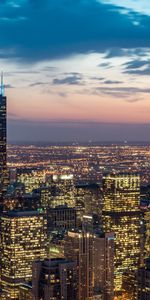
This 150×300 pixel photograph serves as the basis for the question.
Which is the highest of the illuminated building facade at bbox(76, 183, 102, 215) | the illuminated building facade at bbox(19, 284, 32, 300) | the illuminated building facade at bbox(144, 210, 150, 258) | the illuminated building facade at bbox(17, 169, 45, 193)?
the illuminated building facade at bbox(17, 169, 45, 193)

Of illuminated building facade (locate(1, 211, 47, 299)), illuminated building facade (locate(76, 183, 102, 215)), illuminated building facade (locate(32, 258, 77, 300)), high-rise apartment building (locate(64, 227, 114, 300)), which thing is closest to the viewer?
illuminated building facade (locate(32, 258, 77, 300))

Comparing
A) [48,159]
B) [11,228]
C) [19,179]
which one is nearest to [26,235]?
[11,228]

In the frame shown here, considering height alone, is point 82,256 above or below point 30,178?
below

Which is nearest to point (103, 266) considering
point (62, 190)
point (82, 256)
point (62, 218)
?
point (82, 256)

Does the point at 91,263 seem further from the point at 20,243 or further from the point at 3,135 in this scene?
the point at 3,135

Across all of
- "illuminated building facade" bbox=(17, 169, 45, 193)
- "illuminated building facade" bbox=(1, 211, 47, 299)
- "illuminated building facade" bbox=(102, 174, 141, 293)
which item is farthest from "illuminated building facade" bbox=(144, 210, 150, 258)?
"illuminated building facade" bbox=(17, 169, 45, 193)

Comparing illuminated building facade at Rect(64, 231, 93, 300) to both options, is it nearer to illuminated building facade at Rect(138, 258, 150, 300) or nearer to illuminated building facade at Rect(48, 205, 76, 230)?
illuminated building facade at Rect(138, 258, 150, 300)

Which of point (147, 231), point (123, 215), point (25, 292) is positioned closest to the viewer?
point (25, 292)
